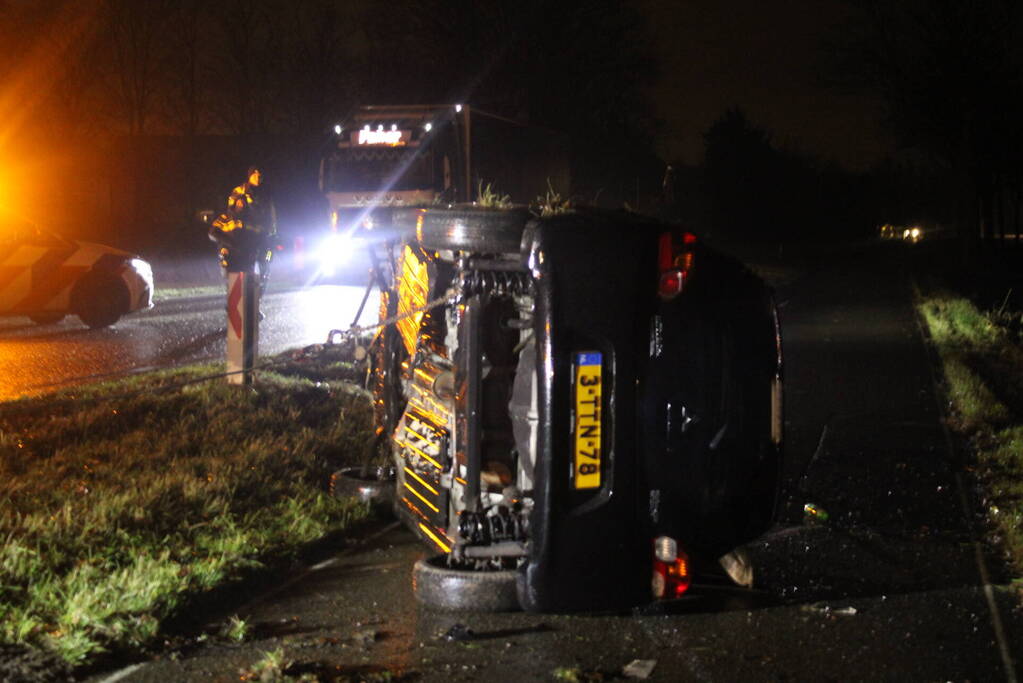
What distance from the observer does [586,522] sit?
418cm

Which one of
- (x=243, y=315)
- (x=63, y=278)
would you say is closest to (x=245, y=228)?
(x=243, y=315)

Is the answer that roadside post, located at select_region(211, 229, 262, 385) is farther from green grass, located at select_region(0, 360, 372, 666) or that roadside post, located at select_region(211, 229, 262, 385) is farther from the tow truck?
the tow truck

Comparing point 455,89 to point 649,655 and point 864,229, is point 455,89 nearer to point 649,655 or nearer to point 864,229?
point 649,655

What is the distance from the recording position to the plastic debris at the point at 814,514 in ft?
21.7

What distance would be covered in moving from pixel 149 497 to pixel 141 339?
8721 mm

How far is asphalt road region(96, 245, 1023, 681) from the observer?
4.32 metres

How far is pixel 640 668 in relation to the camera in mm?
4305

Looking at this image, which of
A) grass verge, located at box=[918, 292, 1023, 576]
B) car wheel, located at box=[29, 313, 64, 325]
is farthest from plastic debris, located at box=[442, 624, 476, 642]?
car wheel, located at box=[29, 313, 64, 325]

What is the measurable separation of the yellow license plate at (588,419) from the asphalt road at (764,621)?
743 mm

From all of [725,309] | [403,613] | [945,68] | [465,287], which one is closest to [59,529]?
[403,613]

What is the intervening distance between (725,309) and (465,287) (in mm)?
1009

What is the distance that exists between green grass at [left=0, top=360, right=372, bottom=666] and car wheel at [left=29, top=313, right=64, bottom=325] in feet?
18.2

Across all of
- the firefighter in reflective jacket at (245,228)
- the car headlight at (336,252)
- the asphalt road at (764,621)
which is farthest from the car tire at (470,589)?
the car headlight at (336,252)

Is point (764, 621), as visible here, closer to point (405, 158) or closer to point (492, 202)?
point (492, 202)
